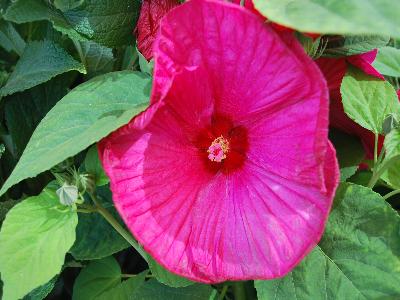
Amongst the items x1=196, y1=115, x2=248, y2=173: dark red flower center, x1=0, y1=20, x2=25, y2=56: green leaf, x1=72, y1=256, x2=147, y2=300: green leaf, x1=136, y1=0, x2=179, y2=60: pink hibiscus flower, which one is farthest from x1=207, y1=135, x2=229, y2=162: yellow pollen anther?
x1=0, y1=20, x2=25, y2=56: green leaf

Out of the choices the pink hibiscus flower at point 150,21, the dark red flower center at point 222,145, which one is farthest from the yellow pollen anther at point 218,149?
the pink hibiscus flower at point 150,21

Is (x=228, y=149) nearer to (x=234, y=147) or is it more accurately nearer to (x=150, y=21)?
(x=234, y=147)

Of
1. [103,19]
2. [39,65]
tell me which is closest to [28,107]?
[39,65]

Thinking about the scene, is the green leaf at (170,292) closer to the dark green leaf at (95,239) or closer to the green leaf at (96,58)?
the dark green leaf at (95,239)

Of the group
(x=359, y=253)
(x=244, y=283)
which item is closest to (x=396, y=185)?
(x=359, y=253)

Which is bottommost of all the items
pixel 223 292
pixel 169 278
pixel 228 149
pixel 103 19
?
pixel 223 292
